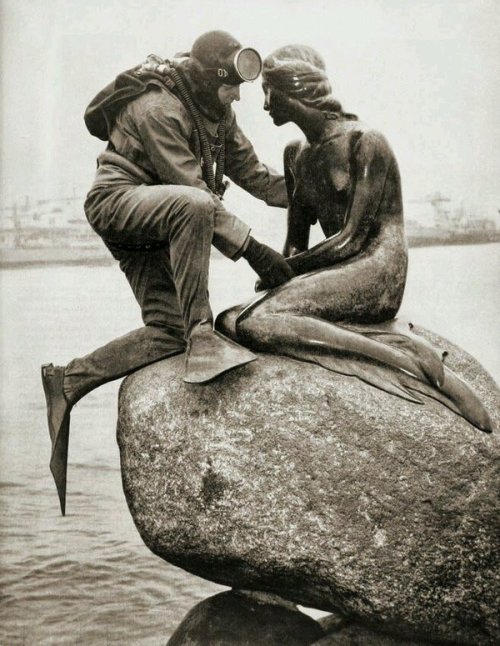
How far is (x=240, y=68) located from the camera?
13.2ft

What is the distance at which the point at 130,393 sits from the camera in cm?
400

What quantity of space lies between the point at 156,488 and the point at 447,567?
1.00 m

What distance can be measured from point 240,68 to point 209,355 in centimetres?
104

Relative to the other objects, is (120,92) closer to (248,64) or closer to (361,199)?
(248,64)

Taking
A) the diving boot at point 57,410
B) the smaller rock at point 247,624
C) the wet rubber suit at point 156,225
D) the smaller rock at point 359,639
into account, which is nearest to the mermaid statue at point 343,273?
the wet rubber suit at point 156,225

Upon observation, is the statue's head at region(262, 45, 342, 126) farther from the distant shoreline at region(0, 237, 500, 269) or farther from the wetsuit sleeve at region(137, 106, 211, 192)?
the distant shoreline at region(0, 237, 500, 269)

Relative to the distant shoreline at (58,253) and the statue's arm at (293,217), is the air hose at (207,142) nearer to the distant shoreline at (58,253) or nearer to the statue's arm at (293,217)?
the statue's arm at (293,217)

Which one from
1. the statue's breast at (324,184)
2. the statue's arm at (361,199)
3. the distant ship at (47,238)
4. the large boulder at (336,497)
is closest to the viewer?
the large boulder at (336,497)

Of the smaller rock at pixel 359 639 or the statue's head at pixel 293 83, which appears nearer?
the smaller rock at pixel 359 639

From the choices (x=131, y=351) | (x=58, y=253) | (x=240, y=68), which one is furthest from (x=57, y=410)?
(x=58, y=253)

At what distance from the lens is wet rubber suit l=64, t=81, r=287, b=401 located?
390 centimetres

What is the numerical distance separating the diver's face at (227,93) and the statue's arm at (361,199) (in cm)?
49

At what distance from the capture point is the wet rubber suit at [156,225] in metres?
3.90

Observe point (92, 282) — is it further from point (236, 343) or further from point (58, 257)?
point (236, 343)
